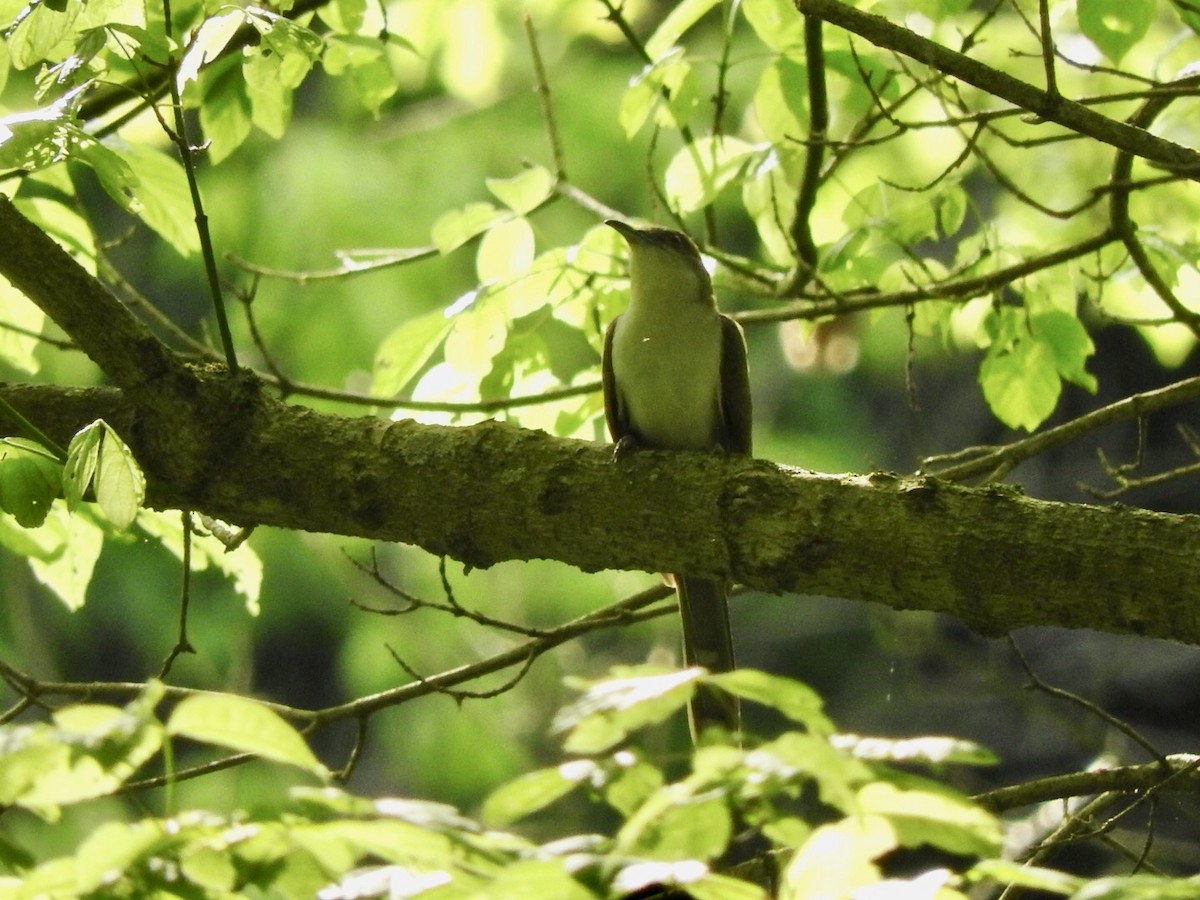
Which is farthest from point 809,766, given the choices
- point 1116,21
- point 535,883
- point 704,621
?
point 704,621

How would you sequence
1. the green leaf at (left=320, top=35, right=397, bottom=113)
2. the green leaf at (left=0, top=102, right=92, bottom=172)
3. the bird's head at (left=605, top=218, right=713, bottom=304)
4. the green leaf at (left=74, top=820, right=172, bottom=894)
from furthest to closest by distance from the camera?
the bird's head at (left=605, top=218, right=713, bottom=304) < the green leaf at (left=320, top=35, right=397, bottom=113) < the green leaf at (left=0, top=102, right=92, bottom=172) < the green leaf at (left=74, top=820, right=172, bottom=894)

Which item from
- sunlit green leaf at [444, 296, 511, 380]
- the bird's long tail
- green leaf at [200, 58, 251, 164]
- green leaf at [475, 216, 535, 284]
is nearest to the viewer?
green leaf at [200, 58, 251, 164]

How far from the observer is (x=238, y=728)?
44.9 inches

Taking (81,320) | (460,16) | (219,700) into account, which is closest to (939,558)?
(219,700)

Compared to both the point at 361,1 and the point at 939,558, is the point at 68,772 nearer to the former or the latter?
the point at 939,558

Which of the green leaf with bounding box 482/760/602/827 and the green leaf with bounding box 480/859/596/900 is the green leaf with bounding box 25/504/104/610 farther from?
the green leaf with bounding box 480/859/596/900

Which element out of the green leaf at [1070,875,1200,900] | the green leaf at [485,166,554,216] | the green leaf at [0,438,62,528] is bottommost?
the green leaf at [1070,875,1200,900]

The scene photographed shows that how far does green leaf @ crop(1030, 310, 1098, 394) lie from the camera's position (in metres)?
3.01

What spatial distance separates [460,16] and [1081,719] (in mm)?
6260

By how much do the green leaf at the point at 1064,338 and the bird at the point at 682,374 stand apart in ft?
3.28

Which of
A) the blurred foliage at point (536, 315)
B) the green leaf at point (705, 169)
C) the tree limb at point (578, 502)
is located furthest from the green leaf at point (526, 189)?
the tree limb at point (578, 502)

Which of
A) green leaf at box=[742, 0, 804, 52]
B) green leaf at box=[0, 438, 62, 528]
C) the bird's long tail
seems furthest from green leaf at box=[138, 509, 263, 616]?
green leaf at box=[742, 0, 804, 52]

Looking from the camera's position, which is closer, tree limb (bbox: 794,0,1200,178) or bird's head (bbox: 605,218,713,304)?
tree limb (bbox: 794,0,1200,178)

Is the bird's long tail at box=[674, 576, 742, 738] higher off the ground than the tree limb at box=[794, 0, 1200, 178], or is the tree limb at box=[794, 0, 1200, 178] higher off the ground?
the tree limb at box=[794, 0, 1200, 178]
